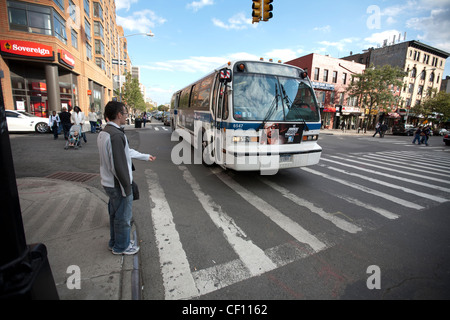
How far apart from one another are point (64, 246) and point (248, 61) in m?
5.40

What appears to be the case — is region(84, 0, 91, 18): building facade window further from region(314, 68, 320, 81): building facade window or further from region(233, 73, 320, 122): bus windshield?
region(233, 73, 320, 122): bus windshield

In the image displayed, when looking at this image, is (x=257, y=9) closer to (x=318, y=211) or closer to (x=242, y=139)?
(x=242, y=139)

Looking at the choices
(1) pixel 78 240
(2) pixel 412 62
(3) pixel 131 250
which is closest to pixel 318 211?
(3) pixel 131 250

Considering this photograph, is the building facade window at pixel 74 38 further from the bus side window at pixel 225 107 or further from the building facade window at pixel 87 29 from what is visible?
the bus side window at pixel 225 107

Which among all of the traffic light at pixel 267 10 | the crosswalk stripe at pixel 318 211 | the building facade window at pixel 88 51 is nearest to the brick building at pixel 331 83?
the traffic light at pixel 267 10

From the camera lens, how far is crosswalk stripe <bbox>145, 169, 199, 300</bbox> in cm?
249

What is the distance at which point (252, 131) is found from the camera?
5.40m

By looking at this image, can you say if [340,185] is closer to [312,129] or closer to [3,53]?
[312,129]

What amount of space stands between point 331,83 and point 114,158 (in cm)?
4355

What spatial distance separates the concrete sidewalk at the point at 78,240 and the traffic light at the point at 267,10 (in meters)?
9.41

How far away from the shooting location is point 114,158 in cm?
260

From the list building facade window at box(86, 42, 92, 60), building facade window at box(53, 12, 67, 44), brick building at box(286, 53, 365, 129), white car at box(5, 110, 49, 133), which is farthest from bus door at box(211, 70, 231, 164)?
brick building at box(286, 53, 365, 129)

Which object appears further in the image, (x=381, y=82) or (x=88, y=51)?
(x=381, y=82)
